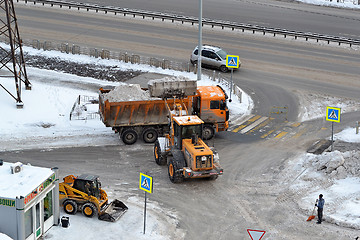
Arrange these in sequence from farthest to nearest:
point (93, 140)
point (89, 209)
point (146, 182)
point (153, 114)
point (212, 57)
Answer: point (212, 57)
point (93, 140)
point (153, 114)
point (89, 209)
point (146, 182)

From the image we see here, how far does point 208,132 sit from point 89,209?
1114 cm

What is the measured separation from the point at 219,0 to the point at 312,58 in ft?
100

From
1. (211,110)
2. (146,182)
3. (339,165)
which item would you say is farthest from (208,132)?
(146,182)

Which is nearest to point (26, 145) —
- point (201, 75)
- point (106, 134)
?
point (106, 134)

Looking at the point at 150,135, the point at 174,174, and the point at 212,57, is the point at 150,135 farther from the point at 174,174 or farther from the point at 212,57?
the point at 212,57

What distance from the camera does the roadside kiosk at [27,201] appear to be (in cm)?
2053

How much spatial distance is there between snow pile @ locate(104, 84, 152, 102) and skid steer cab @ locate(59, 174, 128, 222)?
27.7ft

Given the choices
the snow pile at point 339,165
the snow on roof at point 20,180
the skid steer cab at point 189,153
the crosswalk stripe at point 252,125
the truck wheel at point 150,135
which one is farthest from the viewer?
the crosswalk stripe at point 252,125

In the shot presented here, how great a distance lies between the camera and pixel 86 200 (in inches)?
942

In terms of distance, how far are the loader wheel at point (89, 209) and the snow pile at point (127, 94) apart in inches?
354

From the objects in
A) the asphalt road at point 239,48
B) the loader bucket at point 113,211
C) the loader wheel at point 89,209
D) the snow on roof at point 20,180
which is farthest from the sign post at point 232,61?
the snow on roof at point 20,180

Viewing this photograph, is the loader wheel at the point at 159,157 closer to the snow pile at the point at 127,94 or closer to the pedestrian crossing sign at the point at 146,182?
the snow pile at the point at 127,94

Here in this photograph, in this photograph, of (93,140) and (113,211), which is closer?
(113,211)

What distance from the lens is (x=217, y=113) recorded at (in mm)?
33156
